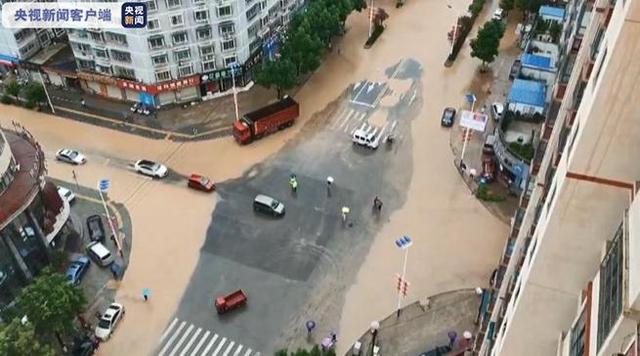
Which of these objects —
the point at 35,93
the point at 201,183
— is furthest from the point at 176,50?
the point at 35,93

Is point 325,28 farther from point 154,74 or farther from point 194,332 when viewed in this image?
point 194,332

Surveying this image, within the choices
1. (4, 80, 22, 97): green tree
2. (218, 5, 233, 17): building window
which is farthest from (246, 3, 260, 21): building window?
(4, 80, 22, 97): green tree

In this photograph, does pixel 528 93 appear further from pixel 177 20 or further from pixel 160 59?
pixel 160 59

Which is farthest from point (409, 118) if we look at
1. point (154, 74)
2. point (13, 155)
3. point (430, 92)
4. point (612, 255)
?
point (612, 255)

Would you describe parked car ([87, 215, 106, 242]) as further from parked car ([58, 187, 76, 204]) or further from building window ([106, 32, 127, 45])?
building window ([106, 32, 127, 45])

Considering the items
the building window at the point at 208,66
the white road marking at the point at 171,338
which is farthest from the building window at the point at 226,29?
the white road marking at the point at 171,338

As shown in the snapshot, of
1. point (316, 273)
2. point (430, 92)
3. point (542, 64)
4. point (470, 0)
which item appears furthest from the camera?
point (470, 0)

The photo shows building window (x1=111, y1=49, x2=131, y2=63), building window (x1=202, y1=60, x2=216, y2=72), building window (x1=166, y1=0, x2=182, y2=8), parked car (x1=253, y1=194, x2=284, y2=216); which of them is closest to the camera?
parked car (x1=253, y1=194, x2=284, y2=216)
